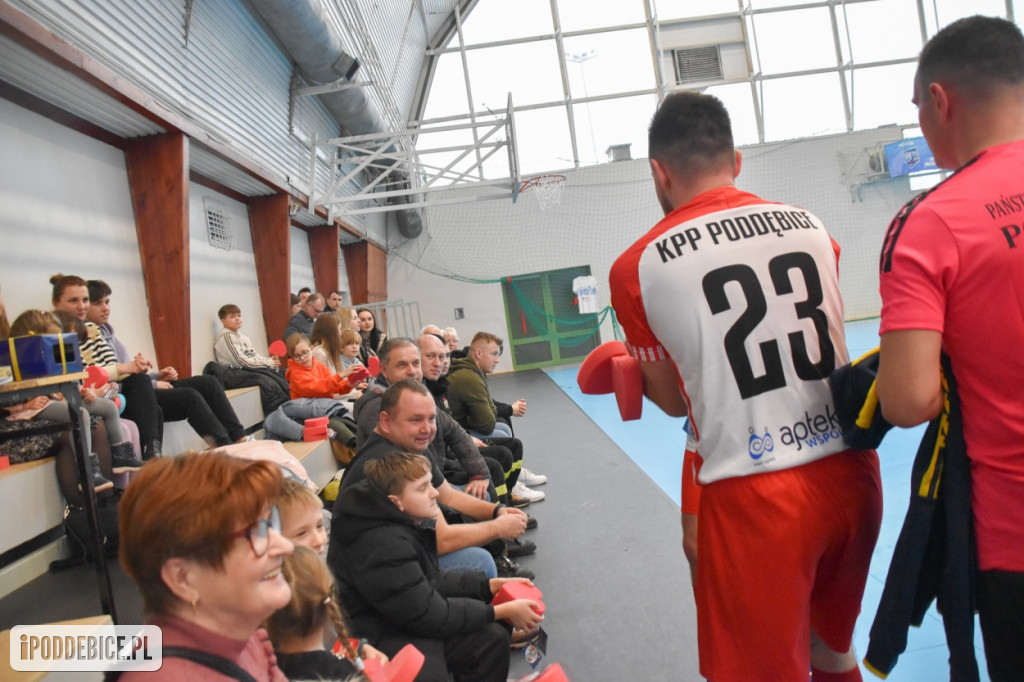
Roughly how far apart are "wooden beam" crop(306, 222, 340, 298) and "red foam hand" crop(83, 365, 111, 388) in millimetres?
6592

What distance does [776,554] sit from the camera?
1.35 meters

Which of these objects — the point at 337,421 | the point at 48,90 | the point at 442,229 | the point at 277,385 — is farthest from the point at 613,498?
the point at 442,229

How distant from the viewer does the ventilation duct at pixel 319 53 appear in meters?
5.17

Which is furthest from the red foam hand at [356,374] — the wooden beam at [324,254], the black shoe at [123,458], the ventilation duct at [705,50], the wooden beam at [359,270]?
the ventilation duct at [705,50]

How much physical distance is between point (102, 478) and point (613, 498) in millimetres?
3194

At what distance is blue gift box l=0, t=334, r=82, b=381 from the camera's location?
83.0 inches

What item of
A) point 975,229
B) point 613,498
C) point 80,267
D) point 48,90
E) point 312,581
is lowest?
point 613,498

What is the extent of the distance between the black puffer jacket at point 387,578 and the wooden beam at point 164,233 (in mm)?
3079

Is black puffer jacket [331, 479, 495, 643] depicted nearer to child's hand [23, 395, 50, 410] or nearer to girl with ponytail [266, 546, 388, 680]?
girl with ponytail [266, 546, 388, 680]

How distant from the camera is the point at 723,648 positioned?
4.60ft

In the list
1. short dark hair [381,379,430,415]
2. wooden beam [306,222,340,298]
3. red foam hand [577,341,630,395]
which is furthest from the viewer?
wooden beam [306,222,340,298]

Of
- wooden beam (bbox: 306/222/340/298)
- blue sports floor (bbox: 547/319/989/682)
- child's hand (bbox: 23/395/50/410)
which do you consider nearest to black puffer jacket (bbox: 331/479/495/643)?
blue sports floor (bbox: 547/319/989/682)

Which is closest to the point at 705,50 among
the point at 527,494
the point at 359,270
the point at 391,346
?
the point at 359,270

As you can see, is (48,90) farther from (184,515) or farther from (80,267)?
(184,515)
